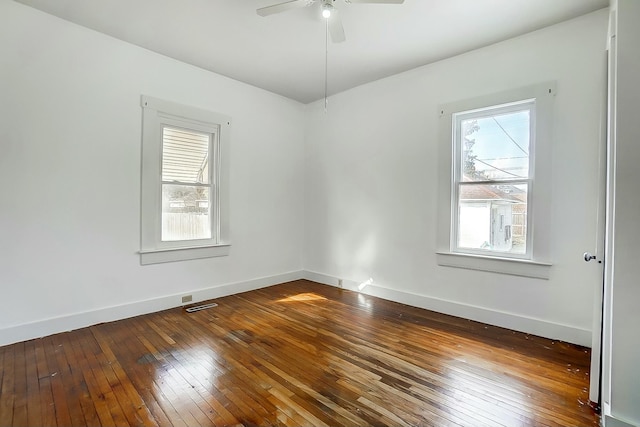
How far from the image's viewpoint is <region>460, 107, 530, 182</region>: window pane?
121 inches

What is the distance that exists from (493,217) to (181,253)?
3641 mm

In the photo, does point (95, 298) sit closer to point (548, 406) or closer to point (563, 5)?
point (548, 406)

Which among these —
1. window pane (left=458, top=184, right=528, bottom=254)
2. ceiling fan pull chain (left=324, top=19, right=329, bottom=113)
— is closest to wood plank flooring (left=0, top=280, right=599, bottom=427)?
window pane (left=458, top=184, right=528, bottom=254)

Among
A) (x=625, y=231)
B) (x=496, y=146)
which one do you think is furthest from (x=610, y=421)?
(x=496, y=146)

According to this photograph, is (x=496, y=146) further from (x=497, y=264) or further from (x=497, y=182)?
(x=497, y=264)

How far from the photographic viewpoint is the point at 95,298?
3078 millimetres

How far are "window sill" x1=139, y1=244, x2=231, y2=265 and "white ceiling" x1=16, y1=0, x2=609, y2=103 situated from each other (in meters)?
2.30

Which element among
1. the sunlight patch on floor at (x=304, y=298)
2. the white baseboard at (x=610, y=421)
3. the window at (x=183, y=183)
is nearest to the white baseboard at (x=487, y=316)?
the sunlight patch on floor at (x=304, y=298)

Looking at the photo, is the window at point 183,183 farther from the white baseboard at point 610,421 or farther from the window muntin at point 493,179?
the white baseboard at point 610,421

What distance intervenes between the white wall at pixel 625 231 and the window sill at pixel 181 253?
12.6 ft

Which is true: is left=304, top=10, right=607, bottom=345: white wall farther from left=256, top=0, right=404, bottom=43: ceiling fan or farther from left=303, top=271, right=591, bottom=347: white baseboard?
left=256, top=0, right=404, bottom=43: ceiling fan

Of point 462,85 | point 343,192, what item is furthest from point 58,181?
point 462,85

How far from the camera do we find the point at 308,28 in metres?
2.93

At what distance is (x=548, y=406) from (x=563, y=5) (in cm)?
312
